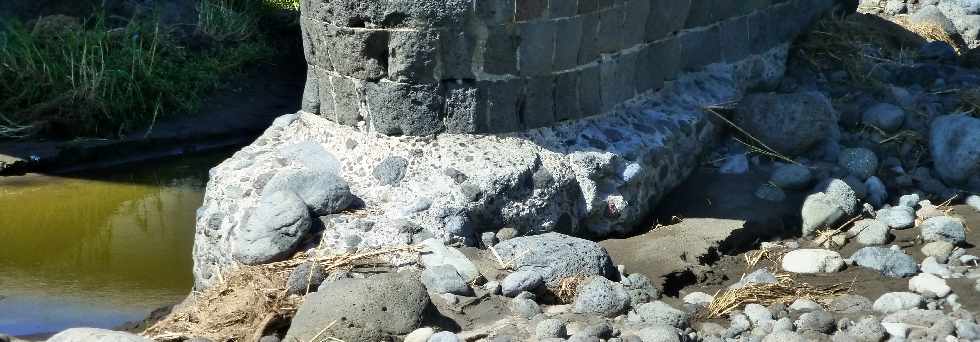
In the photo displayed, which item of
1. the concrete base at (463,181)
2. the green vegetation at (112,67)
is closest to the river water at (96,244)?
the concrete base at (463,181)

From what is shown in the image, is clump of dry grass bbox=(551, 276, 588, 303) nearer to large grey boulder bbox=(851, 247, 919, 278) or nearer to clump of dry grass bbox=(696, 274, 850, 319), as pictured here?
clump of dry grass bbox=(696, 274, 850, 319)

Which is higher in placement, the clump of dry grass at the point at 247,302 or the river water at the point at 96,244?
the clump of dry grass at the point at 247,302

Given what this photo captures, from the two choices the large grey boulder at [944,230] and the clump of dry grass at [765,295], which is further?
the large grey boulder at [944,230]

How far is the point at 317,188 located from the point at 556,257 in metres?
1.09

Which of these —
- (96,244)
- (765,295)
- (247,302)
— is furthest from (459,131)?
(96,244)

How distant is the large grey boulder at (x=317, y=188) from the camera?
539cm

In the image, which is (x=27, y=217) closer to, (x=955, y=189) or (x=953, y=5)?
(x=955, y=189)

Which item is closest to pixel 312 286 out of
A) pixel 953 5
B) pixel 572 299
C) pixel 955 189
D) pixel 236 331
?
pixel 236 331

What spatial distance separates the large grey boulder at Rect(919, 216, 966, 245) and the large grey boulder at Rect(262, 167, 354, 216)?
264cm

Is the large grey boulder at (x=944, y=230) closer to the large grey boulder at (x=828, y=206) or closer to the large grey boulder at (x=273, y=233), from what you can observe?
the large grey boulder at (x=828, y=206)

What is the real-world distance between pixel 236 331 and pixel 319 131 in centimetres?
146

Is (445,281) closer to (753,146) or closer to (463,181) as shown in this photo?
(463,181)

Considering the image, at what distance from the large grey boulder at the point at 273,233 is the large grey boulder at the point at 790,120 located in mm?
2729

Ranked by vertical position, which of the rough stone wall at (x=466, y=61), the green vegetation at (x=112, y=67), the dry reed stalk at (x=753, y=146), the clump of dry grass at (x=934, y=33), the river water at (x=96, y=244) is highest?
the rough stone wall at (x=466, y=61)
